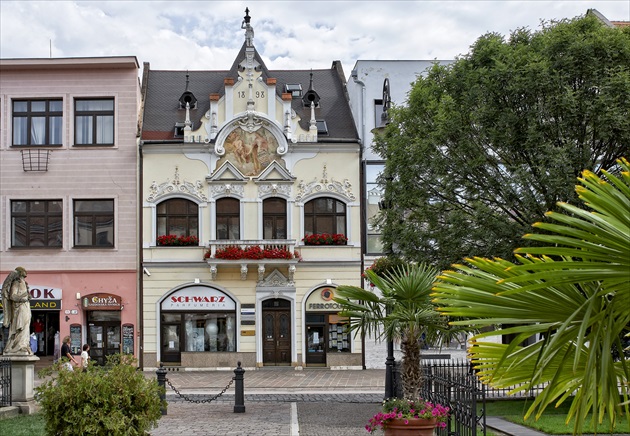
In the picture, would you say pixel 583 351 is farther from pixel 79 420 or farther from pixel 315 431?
pixel 315 431

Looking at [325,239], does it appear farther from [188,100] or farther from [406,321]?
[406,321]

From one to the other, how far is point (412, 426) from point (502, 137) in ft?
24.4

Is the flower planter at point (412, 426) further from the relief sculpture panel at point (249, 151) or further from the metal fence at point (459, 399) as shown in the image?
the relief sculpture panel at point (249, 151)

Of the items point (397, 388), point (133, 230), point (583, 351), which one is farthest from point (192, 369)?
point (583, 351)

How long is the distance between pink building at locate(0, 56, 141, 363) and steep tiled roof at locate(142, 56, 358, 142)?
1.51 meters

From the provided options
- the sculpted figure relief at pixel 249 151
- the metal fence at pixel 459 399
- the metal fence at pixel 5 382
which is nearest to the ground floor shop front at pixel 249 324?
the sculpted figure relief at pixel 249 151

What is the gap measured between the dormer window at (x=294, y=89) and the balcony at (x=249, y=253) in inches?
282

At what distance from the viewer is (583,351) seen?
14.2 ft

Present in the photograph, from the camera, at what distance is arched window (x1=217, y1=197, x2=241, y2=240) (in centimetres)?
3475

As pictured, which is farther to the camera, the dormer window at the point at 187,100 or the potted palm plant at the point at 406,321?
the dormer window at the point at 187,100

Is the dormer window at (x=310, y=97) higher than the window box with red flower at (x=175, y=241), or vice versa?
the dormer window at (x=310, y=97)

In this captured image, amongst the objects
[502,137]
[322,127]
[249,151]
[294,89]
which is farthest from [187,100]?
[502,137]

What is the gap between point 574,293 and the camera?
3.94 metres

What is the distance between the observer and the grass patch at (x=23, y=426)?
49.0 ft
